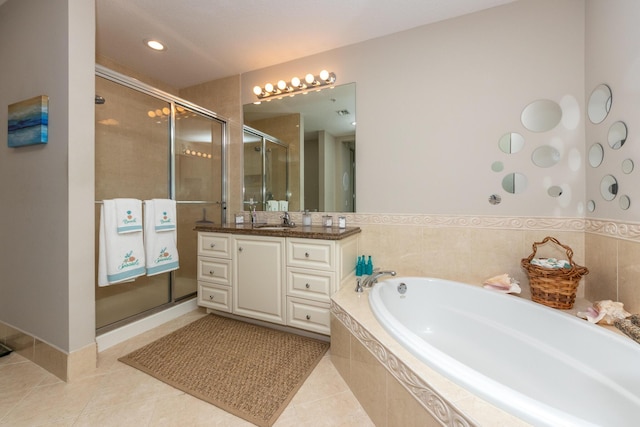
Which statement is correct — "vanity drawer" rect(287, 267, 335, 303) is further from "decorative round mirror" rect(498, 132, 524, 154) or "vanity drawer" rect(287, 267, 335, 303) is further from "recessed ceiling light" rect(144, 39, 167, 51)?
"recessed ceiling light" rect(144, 39, 167, 51)

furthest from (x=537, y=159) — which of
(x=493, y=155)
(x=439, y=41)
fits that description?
(x=439, y=41)

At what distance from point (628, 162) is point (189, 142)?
3181mm

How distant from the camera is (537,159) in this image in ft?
5.74

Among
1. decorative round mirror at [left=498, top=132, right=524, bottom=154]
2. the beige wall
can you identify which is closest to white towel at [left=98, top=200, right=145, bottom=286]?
the beige wall

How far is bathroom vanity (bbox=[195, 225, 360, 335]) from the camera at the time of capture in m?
1.80

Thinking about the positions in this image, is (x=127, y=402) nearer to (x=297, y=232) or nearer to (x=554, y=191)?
(x=297, y=232)

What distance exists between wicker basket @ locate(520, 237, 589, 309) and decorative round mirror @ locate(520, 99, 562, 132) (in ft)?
2.79

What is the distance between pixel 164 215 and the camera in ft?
6.91

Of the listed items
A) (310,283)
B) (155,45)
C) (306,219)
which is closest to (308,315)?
(310,283)

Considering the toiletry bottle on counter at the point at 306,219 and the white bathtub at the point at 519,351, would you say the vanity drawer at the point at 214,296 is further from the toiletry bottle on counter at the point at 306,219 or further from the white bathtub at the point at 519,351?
the white bathtub at the point at 519,351

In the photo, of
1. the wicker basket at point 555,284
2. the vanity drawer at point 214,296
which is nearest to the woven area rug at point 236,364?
the vanity drawer at point 214,296

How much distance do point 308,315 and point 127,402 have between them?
1.05 metres

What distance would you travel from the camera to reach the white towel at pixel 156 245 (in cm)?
199

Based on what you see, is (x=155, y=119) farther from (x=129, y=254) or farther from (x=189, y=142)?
(x=129, y=254)
